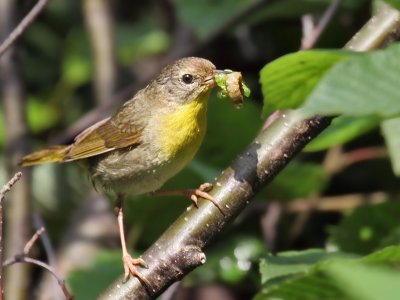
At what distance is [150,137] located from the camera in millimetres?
3549

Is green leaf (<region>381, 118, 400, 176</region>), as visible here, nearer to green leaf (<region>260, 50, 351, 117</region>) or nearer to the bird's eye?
the bird's eye

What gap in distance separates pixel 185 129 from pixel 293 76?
1.79 metres

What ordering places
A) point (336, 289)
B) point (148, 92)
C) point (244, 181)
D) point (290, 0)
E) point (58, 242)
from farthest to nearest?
point (58, 242) < point (290, 0) < point (148, 92) < point (244, 181) < point (336, 289)

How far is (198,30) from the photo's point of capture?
425 centimetres

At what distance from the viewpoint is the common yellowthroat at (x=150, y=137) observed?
11.2ft

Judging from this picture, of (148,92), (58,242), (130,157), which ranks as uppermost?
(148,92)

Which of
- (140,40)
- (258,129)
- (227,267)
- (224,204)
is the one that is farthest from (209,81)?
(140,40)

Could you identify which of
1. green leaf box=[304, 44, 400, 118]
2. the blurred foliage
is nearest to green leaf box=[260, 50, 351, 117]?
the blurred foliage

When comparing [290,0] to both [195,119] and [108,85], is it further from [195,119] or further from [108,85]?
[108,85]

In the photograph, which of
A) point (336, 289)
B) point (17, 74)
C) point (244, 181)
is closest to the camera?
point (336, 289)

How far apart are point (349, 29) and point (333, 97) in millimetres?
4062

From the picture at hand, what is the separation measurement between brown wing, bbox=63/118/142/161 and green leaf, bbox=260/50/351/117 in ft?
5.80

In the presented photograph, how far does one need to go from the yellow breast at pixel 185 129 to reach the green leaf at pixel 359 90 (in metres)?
2.21

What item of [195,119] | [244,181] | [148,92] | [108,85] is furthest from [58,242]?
[244,181]
